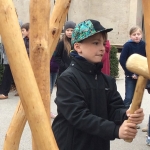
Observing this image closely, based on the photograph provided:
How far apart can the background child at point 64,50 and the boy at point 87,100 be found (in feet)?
11.3

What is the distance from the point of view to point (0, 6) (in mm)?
1736

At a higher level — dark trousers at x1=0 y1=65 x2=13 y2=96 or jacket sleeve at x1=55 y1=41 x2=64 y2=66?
jacket sleeve at x1=55 y1=41 x2=64 y2=66

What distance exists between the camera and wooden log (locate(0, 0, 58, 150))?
67.6 inches

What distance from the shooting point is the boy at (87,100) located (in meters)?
2.23

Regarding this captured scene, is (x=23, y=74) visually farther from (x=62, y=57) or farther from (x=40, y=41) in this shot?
(x=62, y=57)

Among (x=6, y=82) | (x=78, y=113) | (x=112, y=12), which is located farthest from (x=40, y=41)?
(x=112, y=12)

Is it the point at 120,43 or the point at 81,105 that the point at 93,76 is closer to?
the point at 81,105

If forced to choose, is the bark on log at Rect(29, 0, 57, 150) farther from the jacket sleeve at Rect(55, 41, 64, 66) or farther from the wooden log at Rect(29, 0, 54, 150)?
the jacket sleeve at Rect(55, 41, 64, 66)

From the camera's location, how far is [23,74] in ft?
5.64

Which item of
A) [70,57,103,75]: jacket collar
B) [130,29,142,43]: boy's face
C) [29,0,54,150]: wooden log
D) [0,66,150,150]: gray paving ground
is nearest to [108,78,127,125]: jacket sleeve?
[70,57,103,75]: jacket collar

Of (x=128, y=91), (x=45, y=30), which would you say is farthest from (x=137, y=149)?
(x=45, y=30)

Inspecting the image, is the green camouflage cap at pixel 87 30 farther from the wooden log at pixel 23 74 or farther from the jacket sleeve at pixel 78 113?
the wooden log at pixel 23 74

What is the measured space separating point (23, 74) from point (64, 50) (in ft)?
14.4

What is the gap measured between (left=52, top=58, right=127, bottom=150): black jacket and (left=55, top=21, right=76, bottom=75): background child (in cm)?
346
